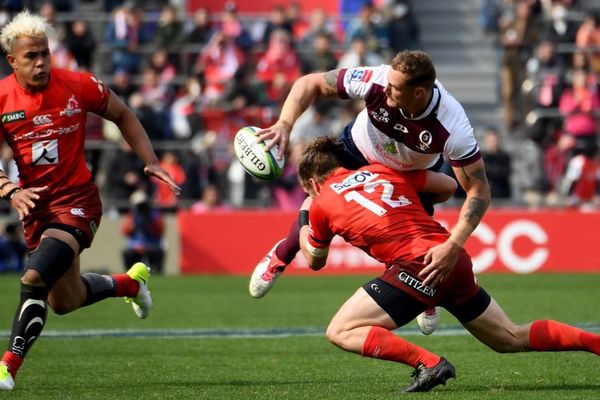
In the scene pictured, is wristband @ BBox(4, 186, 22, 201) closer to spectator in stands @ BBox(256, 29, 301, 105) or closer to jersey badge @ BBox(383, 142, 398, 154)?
jersey badge @ BBox(383, 142, 398, 154)

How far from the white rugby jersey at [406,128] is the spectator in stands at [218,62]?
12857mm

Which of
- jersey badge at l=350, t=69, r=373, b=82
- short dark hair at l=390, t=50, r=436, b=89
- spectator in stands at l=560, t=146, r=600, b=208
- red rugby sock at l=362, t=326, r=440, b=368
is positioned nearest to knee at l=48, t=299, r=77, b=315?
red rugby sock at l=362, t=326, r=440, b=368

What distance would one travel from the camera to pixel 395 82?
700 centimetres

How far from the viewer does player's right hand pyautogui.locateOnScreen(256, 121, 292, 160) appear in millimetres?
7141

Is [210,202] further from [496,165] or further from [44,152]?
[44,152]

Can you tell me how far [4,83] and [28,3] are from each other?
14.1 m

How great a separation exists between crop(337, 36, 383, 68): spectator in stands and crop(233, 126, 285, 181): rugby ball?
41.3ft

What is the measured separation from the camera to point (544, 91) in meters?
20.8

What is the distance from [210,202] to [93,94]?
441 inches

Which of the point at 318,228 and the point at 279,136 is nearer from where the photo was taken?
the point at 279,136

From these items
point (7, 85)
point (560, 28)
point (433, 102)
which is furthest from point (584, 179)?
point (7, 85)

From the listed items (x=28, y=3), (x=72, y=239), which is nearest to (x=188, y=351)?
(x=72, y=239)

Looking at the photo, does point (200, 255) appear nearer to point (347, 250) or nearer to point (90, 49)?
point (347, 250)

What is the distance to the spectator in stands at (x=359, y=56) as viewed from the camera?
2005 centimetres
